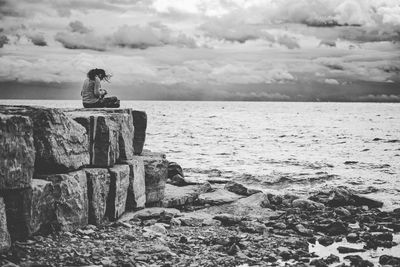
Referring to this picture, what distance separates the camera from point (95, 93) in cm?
1051

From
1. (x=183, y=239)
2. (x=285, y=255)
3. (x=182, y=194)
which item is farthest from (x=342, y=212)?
(x=183, y=239)

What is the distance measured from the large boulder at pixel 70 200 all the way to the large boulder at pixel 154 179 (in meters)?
2.61

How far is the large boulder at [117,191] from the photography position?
8344mm

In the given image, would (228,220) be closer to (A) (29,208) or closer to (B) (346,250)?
(B) (346,250)

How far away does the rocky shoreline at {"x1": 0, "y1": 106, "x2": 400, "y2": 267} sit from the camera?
599 centimetres

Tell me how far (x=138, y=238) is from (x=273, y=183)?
324 inches

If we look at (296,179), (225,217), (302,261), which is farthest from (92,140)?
(296,179)

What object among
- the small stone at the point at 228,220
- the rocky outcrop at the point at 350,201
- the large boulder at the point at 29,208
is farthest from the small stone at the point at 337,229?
the large boulder at the point at 29,208

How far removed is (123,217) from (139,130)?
8.47ft

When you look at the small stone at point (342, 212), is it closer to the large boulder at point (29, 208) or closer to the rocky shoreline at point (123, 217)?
the rocky shoreline at point (123, 217)

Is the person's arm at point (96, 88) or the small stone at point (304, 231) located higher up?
the person's arm at point (96, 88)

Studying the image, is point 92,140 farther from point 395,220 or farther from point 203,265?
point 395,220

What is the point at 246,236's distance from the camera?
25.9 feet

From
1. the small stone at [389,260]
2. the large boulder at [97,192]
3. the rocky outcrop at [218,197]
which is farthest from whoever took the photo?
the rocky outcrop at [218,197]
